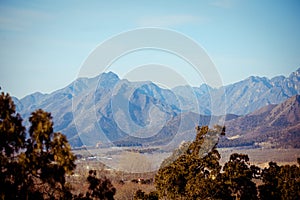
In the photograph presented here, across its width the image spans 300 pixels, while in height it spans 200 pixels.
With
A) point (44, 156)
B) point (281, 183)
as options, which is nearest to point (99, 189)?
point (44, 156)

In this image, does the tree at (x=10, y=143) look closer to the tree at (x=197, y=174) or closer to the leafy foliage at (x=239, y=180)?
the tree at (x=197, y=174)

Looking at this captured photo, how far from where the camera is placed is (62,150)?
11.3 m

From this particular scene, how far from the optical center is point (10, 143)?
37.5ft

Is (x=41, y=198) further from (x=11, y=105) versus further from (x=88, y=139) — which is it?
(x=88, y=139)

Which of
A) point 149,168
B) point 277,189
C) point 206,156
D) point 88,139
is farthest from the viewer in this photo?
point 88,139

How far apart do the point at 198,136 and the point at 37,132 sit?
1418 centimetres

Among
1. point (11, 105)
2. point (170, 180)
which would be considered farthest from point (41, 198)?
point (170, 180)

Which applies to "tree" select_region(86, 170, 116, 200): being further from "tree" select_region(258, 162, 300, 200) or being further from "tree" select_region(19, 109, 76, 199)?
"tree" select_region(258, 162, 300, 200)

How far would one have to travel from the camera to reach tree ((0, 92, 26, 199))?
11.1 meters

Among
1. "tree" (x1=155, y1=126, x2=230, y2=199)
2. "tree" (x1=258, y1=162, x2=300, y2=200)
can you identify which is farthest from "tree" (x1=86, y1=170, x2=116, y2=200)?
"tree" (x1=258, y1=162, x2=300, y2=200)

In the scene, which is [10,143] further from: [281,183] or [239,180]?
[281,183]

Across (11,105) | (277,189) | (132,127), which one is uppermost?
(132,127)

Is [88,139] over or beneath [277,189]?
over

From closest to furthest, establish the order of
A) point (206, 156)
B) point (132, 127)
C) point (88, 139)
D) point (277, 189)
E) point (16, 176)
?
point (16, 176) → point (277, 189) → point (206, 156) → point (132, 127) → point (88, 139)
